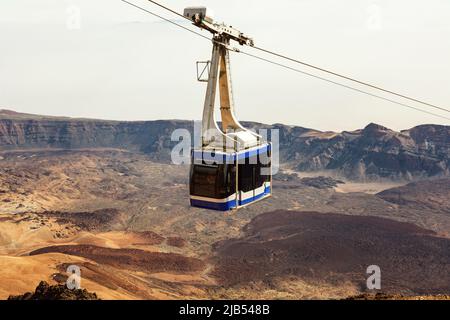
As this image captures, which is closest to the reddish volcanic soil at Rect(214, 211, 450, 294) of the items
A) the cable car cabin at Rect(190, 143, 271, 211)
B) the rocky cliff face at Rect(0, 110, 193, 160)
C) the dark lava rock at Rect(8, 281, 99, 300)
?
the dark lava rock at Rect(8, 281, 99, 300)

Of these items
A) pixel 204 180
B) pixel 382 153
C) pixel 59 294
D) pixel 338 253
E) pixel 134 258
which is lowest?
pixel 338 253

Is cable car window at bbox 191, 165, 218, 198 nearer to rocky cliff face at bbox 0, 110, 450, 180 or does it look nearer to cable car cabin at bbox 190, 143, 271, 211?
cable car cabin at bbox 190, 143, 271, 211

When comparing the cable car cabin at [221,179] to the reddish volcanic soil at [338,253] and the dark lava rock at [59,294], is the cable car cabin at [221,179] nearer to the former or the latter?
the dark lava rock at [59,294]

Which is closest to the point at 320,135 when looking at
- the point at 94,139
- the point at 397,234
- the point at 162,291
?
the point at 94,139

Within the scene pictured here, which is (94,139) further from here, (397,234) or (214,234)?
(397,234)

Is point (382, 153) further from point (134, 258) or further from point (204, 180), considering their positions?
point (204, 180)

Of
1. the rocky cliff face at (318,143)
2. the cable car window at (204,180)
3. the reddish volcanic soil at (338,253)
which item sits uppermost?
the cable car window at (204,180)

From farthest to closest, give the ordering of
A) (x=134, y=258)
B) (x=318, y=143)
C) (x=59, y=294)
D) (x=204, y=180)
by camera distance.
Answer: (x=318, y=143) < (x=134, y=258) < (x=59, y=294) < (x=204, y=180)

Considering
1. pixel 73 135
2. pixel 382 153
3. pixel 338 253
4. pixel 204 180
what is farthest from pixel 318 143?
pixel 204 180

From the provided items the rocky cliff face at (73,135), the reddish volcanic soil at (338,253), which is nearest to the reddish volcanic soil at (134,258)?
the reddish volcanic soil at (338,253)
